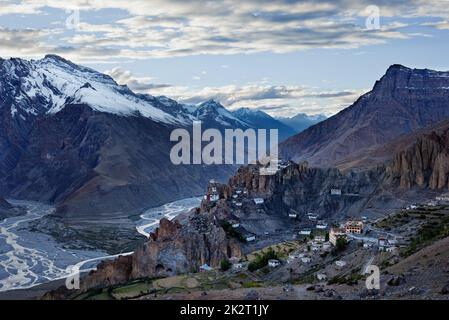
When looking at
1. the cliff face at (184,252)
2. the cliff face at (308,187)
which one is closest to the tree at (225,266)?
the cliff face at (184,252)

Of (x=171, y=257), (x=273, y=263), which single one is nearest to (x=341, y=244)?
(x=273, y=263)

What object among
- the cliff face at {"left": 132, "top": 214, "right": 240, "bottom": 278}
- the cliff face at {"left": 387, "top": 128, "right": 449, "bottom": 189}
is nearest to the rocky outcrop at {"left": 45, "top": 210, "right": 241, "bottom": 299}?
the cliff face at {"left": 132, "top": 214, "right": 240, "bottom": 278}

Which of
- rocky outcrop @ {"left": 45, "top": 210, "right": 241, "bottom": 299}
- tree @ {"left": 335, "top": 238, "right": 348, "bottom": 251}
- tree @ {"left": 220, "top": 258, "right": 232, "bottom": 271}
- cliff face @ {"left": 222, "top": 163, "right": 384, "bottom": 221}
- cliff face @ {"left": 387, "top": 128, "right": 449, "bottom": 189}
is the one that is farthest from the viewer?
cliff face @ {"left": 222, "top": 163, "right": 384, "bottom": 221}

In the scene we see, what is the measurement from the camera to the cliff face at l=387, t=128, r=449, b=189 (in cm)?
11056

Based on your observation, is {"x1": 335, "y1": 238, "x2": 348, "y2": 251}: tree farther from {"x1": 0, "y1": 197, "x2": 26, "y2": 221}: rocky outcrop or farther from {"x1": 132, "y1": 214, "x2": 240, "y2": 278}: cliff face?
{"x1": 0, "y1": 197, "x2": 26, "y2": 221}: rocky outcrop

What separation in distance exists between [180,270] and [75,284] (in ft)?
39.8

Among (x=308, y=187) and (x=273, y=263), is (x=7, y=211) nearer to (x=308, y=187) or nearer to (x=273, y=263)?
(x=308, y=187)

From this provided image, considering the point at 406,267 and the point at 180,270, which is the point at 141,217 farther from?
the point at 406,267

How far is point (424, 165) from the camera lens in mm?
115125

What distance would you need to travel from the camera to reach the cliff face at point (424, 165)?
110562 mm

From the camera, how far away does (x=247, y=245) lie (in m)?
90.4

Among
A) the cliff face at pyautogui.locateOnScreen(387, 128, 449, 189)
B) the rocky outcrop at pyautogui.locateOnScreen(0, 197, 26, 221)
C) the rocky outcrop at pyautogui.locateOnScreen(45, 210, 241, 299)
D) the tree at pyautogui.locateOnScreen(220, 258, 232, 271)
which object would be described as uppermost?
the cliff face at pyautogui.locateOnScreen(387, 128, 449, 189)

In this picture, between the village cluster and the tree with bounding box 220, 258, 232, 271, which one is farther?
the tree with bounding box 220, 258, 232, 271
